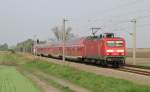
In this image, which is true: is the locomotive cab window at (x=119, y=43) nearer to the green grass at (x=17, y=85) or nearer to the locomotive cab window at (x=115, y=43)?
the locomotive cab window at (x=115, y=43)

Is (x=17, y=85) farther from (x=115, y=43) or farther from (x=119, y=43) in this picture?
(x=119, y=43)

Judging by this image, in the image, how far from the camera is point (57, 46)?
252ft

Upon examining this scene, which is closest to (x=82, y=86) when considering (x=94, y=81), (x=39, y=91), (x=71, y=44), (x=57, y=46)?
(x=94, y=81)

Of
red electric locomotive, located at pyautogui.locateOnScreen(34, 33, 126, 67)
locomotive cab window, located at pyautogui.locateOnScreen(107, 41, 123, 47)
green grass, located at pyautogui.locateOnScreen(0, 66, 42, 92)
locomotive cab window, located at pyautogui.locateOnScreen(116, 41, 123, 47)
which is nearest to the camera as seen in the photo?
green grass, located at pyautogui.locateOnScreen(0, 66, 42, 92)

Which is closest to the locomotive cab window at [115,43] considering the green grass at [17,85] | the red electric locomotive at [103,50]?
the red electric locomotive at [103,50]

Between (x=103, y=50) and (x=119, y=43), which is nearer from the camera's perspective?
(x=103, y=50)

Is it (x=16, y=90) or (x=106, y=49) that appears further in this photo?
(x=106, y=49)

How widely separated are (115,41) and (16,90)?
939 inches

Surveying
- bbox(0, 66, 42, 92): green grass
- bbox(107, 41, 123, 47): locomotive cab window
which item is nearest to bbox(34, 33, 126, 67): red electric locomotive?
bbox(107, 41, 123, 47): locomotive cab window

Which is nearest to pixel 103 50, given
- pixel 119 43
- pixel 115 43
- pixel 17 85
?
pixel 115 43

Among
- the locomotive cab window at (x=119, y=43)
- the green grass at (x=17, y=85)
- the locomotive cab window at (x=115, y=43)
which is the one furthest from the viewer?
the locomotive cab window at (x=119, y=43)

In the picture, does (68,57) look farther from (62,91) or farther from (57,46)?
(62,91)

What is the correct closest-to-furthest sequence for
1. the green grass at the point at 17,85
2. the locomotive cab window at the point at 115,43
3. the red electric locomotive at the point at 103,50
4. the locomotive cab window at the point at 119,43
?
the green grass at the point at 17,85
the red electric locomotive at the point at 103,50
the locomotive cab window at the point at 115,43
the locomotive cab window at the point at 119,43

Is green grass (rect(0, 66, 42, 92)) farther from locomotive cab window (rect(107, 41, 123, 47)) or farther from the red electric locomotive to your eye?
locomotive cab window (rect(107, 41, 123, 47))
